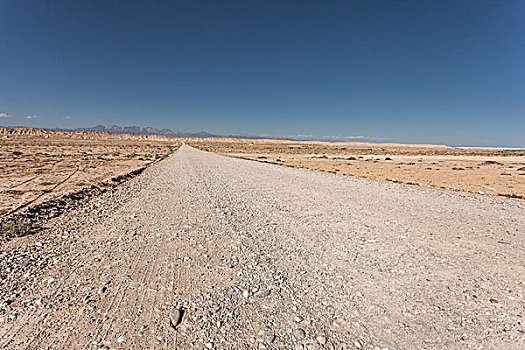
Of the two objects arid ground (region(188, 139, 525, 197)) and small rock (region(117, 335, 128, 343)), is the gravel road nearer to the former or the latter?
small rock (region(117, 335, 128, 343))

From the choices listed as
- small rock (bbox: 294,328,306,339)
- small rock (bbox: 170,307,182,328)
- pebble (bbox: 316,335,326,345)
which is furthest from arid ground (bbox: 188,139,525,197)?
small rock (bbox: 170,307,182,328)

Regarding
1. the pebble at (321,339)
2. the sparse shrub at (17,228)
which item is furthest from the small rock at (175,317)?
the sparse shrub at (17,228)

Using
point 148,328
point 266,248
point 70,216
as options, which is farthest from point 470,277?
point 70,216

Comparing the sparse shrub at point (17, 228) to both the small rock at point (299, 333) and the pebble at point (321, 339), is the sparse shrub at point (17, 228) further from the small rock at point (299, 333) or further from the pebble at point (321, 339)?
the pebble at point (321, 339)

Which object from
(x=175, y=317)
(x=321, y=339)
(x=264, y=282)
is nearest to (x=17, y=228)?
(x=175, y=317)

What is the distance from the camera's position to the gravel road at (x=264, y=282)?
3.06 m

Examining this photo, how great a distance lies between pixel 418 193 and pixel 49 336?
13.9m

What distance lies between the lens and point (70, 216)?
25.2 ft

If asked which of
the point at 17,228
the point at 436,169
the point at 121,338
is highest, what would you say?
the point at 436,169

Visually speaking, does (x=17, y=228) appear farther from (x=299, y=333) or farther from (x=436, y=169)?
(x=436, y=169)

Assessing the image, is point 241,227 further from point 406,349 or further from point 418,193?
point 418,193

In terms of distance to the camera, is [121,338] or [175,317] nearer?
[121,338]

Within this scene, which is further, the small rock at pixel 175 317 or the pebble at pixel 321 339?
the small rock at pixel 175 317

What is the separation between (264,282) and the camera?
4.22 m
